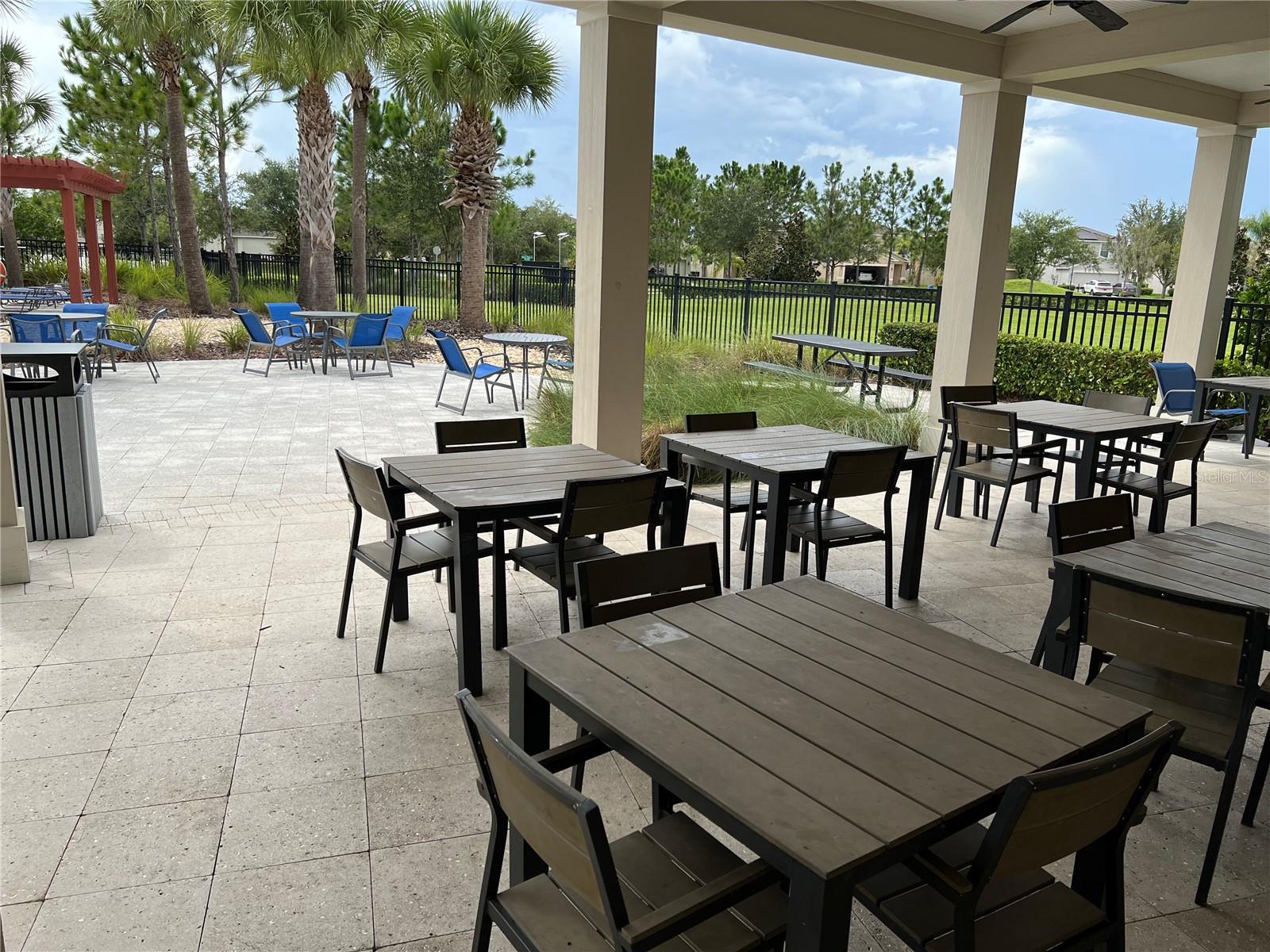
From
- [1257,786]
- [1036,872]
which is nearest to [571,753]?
[1036,872]

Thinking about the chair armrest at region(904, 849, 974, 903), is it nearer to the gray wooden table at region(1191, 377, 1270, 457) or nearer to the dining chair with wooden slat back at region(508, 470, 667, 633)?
the dining chair with wooden slat back at region(508, 470, 667, 633)

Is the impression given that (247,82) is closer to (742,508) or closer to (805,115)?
(742,508)

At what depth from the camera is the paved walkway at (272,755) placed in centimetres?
208

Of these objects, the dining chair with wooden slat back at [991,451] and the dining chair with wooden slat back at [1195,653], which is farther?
the dining chair with wooden slat back at [991,451]

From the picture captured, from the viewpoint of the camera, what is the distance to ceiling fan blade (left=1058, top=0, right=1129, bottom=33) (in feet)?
14.9

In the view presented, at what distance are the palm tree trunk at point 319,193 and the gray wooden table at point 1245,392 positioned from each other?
43.5 feet

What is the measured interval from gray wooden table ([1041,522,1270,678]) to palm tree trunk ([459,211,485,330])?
46.9 ft

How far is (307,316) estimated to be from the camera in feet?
38.6

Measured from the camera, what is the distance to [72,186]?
49.7 feet

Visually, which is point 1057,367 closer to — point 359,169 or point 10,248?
point 359,169

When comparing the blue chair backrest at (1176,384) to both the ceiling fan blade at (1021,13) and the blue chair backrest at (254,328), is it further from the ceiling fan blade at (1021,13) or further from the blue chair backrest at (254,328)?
the blue chair backrest at (254,328)

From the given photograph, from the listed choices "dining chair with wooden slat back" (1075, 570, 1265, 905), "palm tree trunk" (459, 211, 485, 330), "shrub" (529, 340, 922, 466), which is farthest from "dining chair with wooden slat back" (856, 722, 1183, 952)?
"palm tree trunk" (459, 211, 485, 330)

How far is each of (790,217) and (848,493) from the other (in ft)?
107

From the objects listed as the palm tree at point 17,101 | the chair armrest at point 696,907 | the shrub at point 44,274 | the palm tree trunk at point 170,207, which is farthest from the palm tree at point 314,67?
the palm tree at point 17,101
